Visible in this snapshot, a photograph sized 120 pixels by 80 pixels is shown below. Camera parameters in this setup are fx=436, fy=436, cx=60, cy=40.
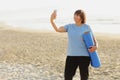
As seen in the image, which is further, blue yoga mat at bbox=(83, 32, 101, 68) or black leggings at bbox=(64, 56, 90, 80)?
black leggings at bbox=(64, 56, 90, 80)

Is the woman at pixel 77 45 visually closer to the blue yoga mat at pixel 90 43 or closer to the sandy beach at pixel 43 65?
the blue yoga mat at pixel 90 43

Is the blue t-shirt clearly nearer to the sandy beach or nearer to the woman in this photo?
the woman

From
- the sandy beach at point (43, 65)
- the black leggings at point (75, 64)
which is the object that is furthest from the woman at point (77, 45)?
the sandy beach at point (43, 65)

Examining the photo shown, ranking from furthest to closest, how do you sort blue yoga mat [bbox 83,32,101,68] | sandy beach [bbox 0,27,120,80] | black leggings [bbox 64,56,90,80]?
1. sandy beach [bbox 0,27,120,80]
2. black leggings [bbox 64,56,90,80]
3. blue yoga mat [bbox 83,32,101,68]

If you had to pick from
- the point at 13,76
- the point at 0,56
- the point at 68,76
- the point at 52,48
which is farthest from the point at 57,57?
the point at 68,76

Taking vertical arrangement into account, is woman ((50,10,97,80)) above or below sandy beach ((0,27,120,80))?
above

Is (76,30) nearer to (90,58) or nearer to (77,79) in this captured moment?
(90,58)

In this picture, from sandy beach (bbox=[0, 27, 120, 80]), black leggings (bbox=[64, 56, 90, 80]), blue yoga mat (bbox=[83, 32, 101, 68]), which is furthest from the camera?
sandy beach (bbox=[0, 27, 120, 80])

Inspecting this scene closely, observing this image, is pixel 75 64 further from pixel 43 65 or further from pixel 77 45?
pixel 43 65

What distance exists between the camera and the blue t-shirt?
24.5ft

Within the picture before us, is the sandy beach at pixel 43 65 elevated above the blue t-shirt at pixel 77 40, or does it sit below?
below

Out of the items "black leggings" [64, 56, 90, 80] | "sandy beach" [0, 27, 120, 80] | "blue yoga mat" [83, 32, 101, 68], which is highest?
"blue yoga mat" [83, 32, 101, 68]

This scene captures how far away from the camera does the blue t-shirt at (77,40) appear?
294 inches

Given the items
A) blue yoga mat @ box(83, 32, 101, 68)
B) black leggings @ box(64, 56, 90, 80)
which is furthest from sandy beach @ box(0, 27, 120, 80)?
blue yoga mat @ box(83, 32, 101, 68)
